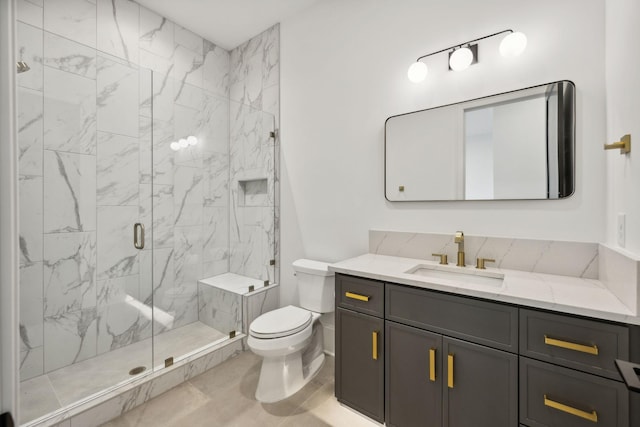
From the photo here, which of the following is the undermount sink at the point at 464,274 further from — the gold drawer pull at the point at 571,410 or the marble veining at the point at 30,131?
the marble veining at the point at 30,131

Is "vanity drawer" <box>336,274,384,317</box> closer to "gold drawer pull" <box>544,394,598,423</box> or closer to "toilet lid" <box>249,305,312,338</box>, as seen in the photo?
"toilet lid" <box>249,305,312,338</box>

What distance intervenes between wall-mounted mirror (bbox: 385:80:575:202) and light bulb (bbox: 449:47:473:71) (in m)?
0.22

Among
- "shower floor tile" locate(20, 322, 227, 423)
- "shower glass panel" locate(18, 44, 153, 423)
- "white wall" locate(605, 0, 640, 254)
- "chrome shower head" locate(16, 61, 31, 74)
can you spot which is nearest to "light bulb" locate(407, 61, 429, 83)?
"white wall" locate(605, 0, 640, 254)

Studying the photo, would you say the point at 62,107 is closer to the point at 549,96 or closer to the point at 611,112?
the point at 549,96

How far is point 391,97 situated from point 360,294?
1.39m

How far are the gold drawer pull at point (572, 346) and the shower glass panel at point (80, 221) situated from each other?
7.57 feet

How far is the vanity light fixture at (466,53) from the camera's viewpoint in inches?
60.2

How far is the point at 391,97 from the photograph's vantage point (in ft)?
6.73

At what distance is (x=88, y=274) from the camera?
2016 mm

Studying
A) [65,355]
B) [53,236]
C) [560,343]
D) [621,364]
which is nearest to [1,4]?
[621,364]

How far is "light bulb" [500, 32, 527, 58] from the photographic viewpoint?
152 centimetres

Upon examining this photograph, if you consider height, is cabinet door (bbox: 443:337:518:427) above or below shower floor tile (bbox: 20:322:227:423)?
above

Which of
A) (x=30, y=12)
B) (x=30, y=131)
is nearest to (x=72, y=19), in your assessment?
(x=30, y=12)

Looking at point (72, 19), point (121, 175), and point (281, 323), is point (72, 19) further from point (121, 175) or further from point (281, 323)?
point (281, 323)
